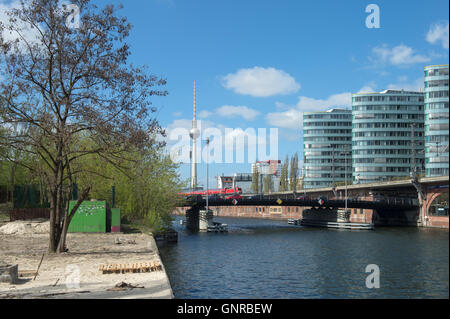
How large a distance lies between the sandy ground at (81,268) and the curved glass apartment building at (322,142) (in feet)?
526

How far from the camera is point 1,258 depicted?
29.4 metres

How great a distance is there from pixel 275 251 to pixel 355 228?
4765 centimetres

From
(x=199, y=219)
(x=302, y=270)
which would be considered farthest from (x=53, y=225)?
(x=199, y=219)

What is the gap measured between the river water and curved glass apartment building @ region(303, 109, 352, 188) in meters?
128

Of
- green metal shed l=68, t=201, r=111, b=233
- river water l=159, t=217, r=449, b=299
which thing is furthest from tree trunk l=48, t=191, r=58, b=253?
green metal shed l=68, t=201, r=111, b=233

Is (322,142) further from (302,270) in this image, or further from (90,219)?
(90,219)

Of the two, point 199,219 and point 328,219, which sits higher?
point 199,219

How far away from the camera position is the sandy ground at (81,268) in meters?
18.7

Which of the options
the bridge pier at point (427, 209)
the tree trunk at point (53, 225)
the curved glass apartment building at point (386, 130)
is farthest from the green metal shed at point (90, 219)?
the curved glass apartment building at point (386, 130)

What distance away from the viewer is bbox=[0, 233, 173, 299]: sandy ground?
1870cm

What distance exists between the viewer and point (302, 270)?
4362cm

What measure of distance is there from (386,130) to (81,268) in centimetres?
15553
